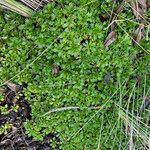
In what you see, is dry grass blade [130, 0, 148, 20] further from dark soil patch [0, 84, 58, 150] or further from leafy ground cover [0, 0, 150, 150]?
dark soil patch [0, 84, 58, 150]

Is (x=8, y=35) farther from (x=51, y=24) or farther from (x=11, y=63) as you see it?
(x=51, y=24)

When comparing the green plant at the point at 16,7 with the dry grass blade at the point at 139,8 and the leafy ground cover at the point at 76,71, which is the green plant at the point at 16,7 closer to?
the leafy ground cover at the point at 76,71

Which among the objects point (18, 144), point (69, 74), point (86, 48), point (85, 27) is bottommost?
point (18, 144)

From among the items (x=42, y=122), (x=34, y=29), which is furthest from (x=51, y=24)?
(x=42, y=122)

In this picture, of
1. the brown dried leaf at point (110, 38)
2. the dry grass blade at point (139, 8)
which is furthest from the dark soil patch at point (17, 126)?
the dry grass blade at point (139, 8)

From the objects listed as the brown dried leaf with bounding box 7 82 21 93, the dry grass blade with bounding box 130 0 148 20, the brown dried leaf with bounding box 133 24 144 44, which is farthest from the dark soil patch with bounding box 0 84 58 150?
the dry grass blade with bounding box 130 0 148 20

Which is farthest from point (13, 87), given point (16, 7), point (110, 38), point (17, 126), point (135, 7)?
point (135, 7)
